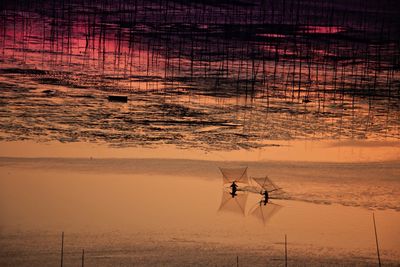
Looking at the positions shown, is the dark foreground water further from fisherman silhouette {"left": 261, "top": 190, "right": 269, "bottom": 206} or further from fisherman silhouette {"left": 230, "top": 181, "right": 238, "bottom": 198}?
fisherman silhouette {"left": 261, "top": 190, "right": 269, "bottom": 206}

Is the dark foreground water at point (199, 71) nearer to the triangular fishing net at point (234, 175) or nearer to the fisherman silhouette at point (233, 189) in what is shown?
the triangular fishing net at point (234, 175)

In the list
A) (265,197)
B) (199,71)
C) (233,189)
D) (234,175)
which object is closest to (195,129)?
(234,175)

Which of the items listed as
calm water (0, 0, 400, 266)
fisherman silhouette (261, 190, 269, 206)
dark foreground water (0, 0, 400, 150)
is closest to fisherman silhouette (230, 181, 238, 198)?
calm water (0, 0, 400, 266)

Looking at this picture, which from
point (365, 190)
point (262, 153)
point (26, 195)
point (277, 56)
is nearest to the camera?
point (26, 195)

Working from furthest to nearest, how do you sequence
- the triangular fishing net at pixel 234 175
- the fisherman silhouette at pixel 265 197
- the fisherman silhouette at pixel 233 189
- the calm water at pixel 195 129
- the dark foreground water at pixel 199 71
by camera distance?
the dark foreground water at pixel 199 71 < the triangular fishing net at pixel 234 175 < the fisherman silhouette at pixel 233 189 < the fisherman silhouette at pixel 265 197 < the calm water at pixel 195 129

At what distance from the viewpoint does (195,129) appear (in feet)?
45.4

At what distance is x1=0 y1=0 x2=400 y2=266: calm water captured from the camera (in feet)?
33.9

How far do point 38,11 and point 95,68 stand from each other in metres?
4.20

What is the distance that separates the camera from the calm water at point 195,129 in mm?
10320

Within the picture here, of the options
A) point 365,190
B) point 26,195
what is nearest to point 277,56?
point 365,190

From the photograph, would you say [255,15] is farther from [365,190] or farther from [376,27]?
[365,190]

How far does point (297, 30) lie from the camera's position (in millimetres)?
20297

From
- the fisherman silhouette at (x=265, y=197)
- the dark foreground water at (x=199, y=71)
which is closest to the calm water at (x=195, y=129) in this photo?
the dark foreground water at (x=199, y=71)

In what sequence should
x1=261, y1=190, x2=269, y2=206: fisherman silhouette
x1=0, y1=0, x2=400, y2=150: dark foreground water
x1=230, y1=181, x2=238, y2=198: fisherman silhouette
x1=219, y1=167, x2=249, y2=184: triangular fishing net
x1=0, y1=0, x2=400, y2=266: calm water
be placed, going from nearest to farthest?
1. x1=0, y1=0, x2=400, y2=266: calm water
2. x1=261, y1=190, x2=269, y2=206: fisherman silhouette
3. x1=230, y1=181, x2=238, y2=198: fisherman silhouette
4. x1=219, y1=167, x2=249, y2=184: triangular fishing net
5. x1=0, y1=0, x2=400, y2=150: dark foreground water
